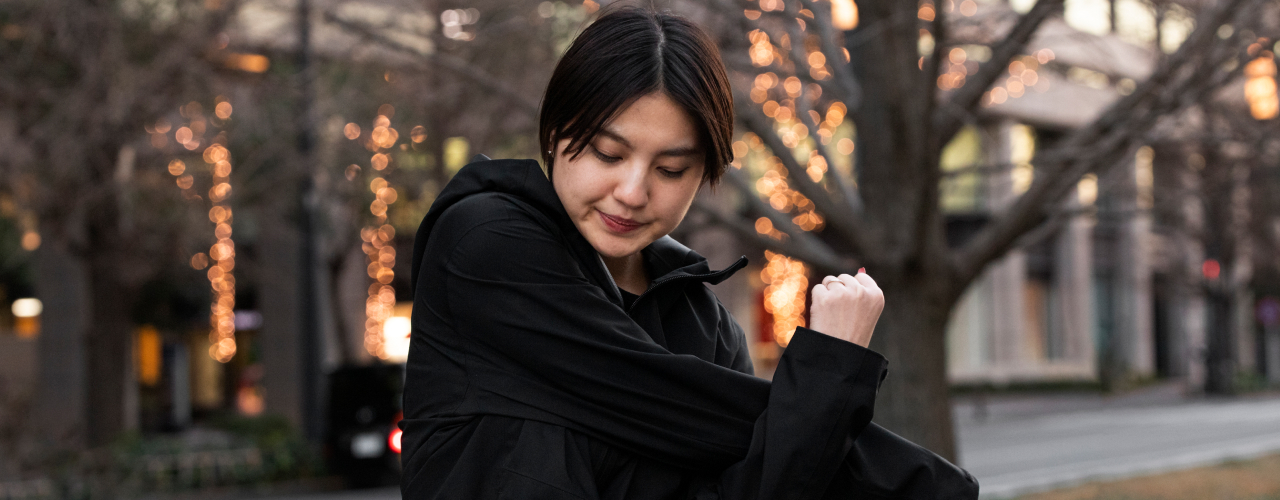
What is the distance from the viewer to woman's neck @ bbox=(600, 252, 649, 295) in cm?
184

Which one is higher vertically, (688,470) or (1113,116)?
(1113,116)

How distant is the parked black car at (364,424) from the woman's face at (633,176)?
41.8 feet

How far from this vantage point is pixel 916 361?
20.7 ft

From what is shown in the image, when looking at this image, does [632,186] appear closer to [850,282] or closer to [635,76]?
[635,76]

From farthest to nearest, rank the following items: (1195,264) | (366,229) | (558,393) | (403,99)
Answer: (1195,264), (366,229), (403,99), (558,393)

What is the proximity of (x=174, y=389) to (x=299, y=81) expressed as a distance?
706 inches

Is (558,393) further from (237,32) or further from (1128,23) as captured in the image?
(237,32)

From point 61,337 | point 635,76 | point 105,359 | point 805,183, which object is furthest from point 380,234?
point 635,76

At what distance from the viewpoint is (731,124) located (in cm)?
174

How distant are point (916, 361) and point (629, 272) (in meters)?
4.71

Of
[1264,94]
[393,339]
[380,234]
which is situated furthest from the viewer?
[393,339]

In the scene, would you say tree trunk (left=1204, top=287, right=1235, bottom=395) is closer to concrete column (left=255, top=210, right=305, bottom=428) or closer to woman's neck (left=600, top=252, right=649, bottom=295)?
concrete column (left=255, top=210, right=305, bottom=428)

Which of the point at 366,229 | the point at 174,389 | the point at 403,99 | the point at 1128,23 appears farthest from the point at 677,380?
the point at 174,389

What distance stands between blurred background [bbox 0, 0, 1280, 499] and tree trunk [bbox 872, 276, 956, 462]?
0.05 ft
